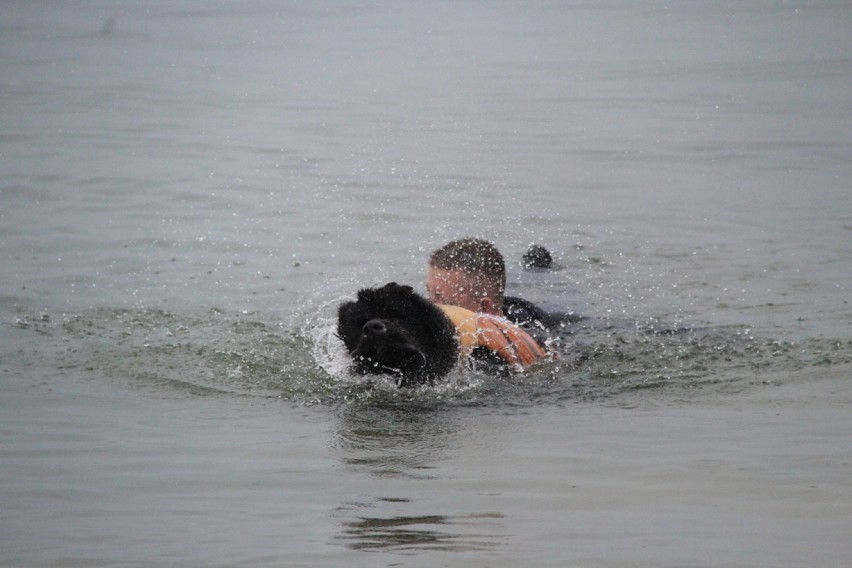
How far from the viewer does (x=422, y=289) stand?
30.7ft

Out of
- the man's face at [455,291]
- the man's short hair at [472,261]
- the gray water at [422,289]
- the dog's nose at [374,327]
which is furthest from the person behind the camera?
the man's short hair at [472,261]

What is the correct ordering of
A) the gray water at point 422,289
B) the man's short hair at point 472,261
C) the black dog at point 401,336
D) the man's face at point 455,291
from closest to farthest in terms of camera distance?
the gray water at point 422,289 < the black dog at point 401,336 < the man's face at point 455,291 < the man's short hair at point 472,261

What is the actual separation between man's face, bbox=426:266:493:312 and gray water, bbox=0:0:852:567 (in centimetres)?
64

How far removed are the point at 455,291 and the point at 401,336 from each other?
146 cm

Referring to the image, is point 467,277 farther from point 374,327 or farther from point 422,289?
point 422,289

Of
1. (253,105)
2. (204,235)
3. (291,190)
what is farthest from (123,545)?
(253,105)

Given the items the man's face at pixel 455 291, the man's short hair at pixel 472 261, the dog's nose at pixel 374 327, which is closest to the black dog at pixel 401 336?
the dog's nose at pixel 374 327

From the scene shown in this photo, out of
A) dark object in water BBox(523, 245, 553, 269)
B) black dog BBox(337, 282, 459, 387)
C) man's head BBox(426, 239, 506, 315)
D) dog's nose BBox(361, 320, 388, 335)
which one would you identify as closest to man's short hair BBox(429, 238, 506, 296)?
man's head BBox(426, 239, 506, 315)

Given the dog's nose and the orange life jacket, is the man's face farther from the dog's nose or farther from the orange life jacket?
the dog's nose

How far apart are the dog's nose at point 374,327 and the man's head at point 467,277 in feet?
4.68

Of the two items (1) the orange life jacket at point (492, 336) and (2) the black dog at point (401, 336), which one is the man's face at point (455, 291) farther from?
(2) the black dog at point (401, 336)

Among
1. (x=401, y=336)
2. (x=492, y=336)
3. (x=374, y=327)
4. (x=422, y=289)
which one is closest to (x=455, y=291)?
(x=492, y=336)

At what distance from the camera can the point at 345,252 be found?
10.6 metres

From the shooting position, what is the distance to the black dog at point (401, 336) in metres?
5.86
